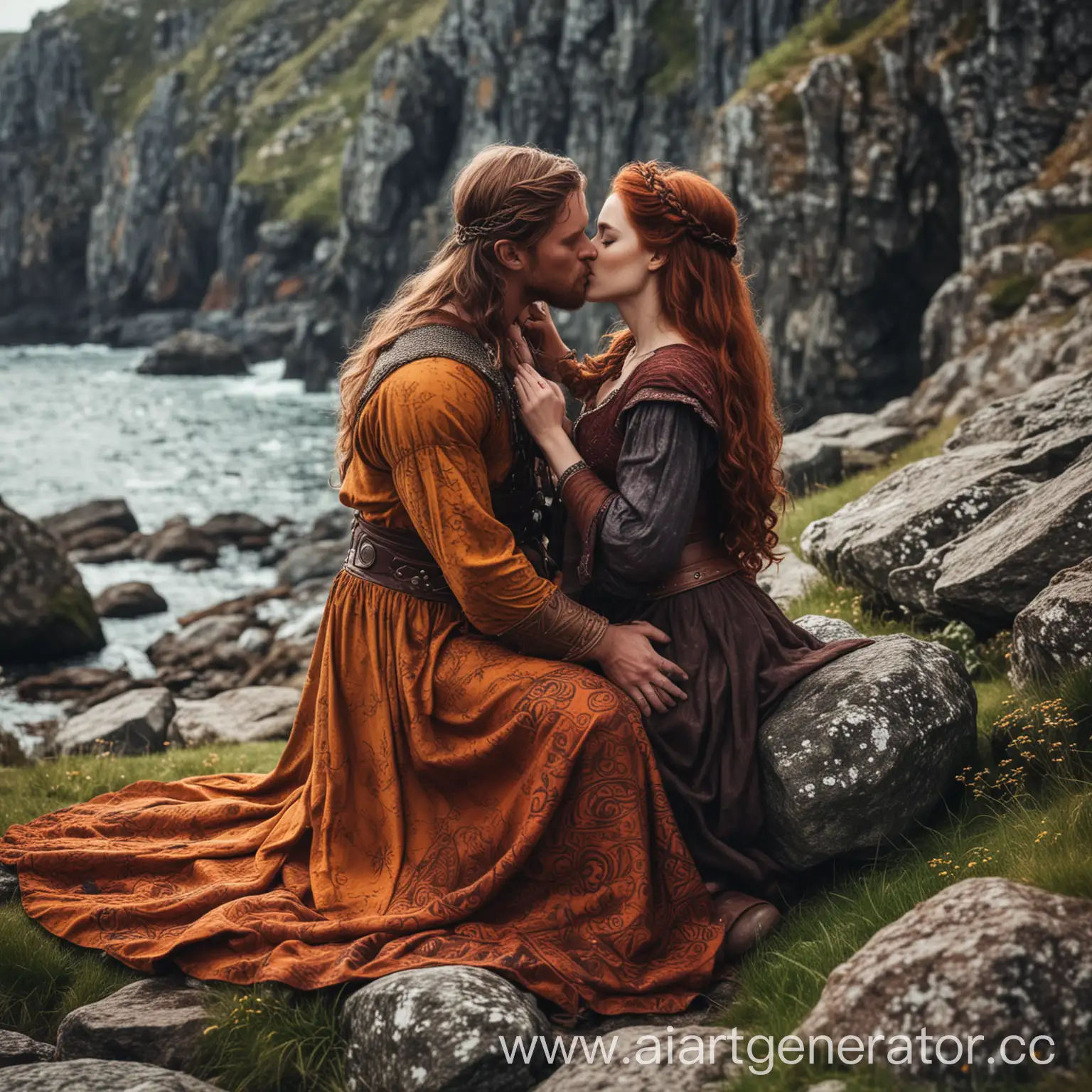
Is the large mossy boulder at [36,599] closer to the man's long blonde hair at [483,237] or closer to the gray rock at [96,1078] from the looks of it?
the man's long blonde hair at [483,237]

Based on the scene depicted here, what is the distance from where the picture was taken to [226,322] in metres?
→ 103

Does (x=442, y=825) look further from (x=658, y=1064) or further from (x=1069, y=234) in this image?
(x=1069, y=234)

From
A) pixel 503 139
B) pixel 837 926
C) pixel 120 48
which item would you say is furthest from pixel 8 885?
pixel 120 48

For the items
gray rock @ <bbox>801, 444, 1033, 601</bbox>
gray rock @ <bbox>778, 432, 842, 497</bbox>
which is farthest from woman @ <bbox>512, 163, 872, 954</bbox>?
gray rock @ <bbox>778, 432, 842, 497</bbox>

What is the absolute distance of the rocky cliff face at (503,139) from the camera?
2914 centimetres

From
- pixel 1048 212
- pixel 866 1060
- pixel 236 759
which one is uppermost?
pixel 1048 212

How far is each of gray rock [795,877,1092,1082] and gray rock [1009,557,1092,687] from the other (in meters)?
2.13

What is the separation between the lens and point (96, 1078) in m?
3.89

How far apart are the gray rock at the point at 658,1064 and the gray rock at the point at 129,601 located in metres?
23.2

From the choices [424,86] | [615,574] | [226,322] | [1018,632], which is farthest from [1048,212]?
[226,322]

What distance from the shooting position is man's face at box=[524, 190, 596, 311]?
17.6ft

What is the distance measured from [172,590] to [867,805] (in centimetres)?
2547

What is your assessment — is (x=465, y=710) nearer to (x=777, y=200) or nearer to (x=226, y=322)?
(x=777, y=200)

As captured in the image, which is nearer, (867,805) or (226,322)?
(867,805)
